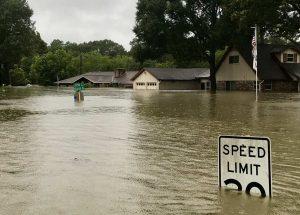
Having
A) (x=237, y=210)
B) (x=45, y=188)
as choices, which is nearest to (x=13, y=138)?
(x=45, y=188)

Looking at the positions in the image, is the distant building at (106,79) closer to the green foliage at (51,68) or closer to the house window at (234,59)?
the green foliage at (51,68)

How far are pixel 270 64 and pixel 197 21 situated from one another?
11.8 m

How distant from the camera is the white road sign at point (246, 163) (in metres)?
6.39

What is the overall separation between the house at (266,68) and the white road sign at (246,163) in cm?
5923

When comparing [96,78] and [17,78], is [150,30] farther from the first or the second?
[17,78]

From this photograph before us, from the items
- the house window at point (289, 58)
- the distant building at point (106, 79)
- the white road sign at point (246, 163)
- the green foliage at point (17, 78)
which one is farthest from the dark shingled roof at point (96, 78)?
the white road sign at point (246, 163)

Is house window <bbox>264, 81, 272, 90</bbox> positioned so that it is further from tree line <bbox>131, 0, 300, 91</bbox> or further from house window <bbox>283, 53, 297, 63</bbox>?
tree line <bbox>131, 0, 300, 91</bbox>

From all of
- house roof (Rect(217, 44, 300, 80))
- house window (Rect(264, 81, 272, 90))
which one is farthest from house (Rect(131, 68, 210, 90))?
house window (Rect(264, 81, 272, 90))

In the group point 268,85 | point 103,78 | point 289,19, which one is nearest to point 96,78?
point 103,78

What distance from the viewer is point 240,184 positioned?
23.1 feet

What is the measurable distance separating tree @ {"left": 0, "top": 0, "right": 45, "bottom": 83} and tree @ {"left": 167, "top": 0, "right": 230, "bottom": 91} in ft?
113

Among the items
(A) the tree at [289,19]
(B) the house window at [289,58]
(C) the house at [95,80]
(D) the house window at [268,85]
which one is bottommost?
(D) the house window at [268,85]

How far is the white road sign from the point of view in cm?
639

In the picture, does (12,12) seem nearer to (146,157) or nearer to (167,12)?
(167,12)
